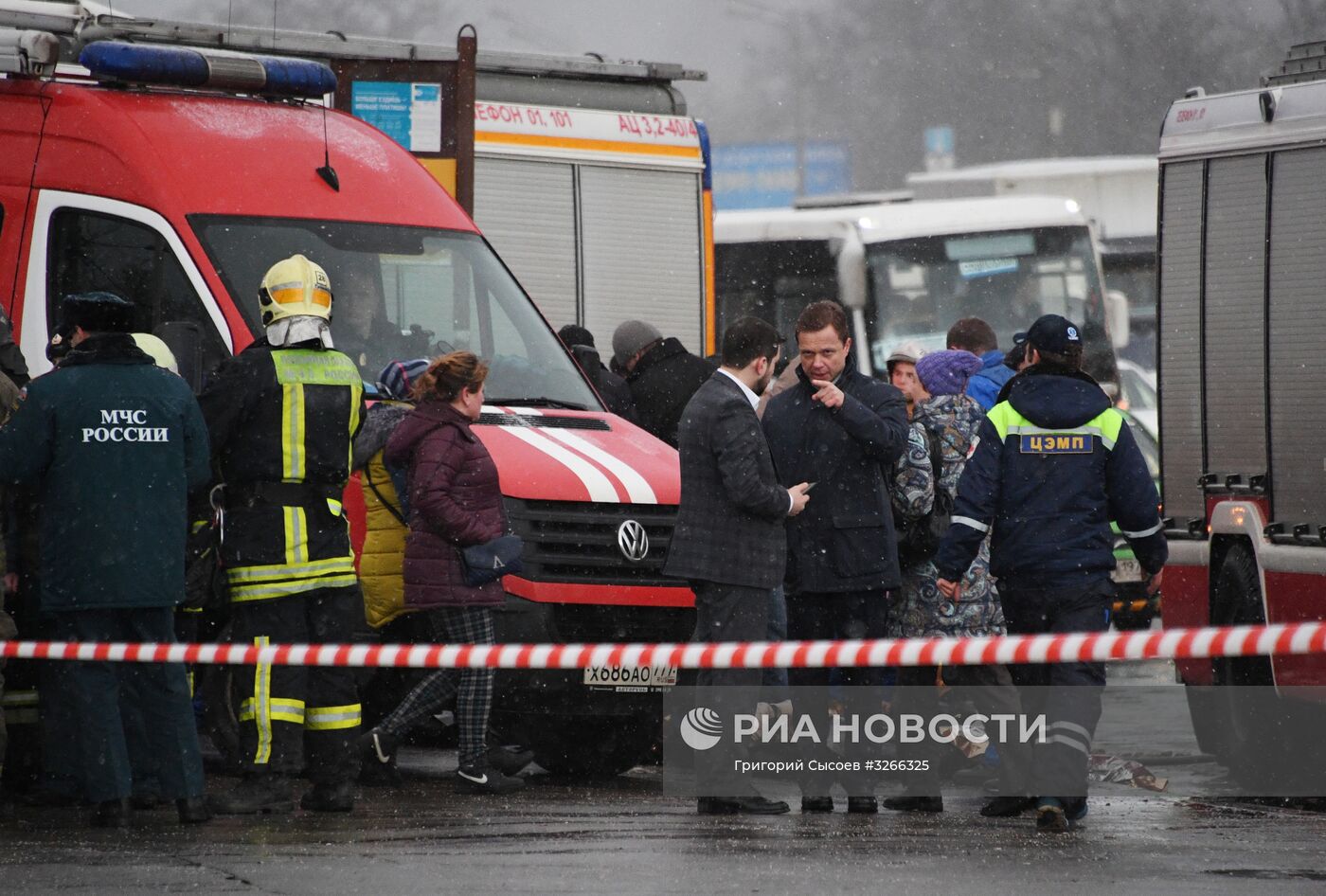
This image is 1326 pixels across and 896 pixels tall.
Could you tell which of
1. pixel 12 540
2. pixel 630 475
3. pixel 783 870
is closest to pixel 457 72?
pixel 630 475

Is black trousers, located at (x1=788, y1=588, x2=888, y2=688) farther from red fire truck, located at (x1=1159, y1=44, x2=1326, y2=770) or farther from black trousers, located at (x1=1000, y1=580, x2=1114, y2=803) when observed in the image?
red fire truck, located at (x1=1159, y1=44, x2=1326, y2=770)

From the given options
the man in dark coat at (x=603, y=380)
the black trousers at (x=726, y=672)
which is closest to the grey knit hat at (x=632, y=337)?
the man in dark coat at (x=603, y=380)

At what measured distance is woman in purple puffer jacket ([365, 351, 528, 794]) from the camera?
364 inches

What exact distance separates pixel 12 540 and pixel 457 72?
5205mm

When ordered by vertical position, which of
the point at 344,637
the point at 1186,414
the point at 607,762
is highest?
the point at 1186,414

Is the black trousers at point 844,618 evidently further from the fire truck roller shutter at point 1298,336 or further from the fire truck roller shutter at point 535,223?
the fire truck roller shutter at point 535,223

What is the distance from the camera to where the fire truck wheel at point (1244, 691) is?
10.9 meters

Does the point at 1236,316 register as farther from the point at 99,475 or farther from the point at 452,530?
the point at 99,475

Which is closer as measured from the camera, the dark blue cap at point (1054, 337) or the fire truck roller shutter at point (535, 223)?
the dark blue cap at point (1054, 337)

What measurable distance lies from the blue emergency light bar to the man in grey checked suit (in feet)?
10.2

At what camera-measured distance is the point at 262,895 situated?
6664 millimetres

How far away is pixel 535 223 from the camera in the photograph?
638 inches

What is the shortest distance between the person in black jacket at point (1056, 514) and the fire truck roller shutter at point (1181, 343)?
275 centimetres

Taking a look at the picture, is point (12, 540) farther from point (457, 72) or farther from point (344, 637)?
point (457, 72)
